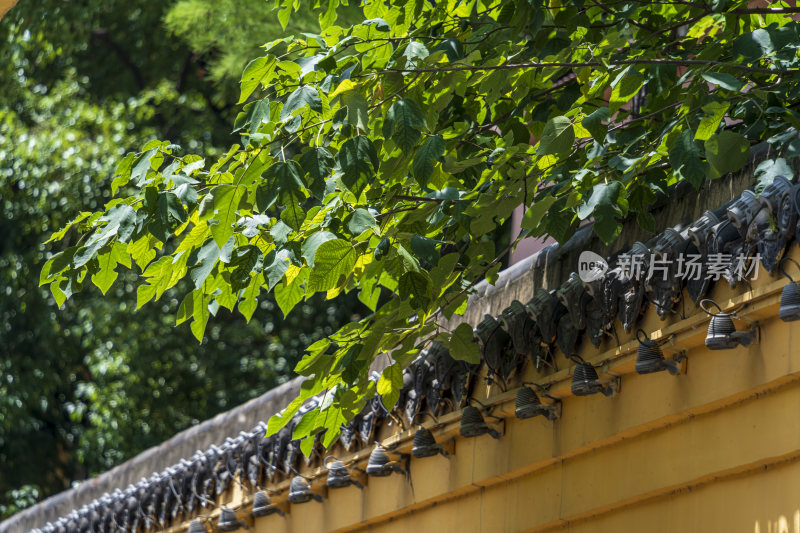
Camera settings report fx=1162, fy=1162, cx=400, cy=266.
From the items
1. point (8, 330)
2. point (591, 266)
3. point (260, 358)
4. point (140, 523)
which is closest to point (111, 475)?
point (140, 523)

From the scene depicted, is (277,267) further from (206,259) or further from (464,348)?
(464,348)

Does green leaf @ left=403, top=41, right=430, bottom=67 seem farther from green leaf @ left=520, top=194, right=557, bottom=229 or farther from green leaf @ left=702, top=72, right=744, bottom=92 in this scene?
green leaf @ left=702, top=72, right=744, bottom=92

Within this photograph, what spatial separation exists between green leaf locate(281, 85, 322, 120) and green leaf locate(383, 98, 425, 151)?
0.73 ft

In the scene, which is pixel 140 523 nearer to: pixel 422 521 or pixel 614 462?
pixel 422 521

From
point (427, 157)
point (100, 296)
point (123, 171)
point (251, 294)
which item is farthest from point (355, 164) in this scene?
point (100, 296)

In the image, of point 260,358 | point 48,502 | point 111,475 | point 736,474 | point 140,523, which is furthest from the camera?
point 260,358

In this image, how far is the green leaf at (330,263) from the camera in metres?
3.53

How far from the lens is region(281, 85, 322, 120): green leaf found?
350 centimetres

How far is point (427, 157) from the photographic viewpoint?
3.61 m

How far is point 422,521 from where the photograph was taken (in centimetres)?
564

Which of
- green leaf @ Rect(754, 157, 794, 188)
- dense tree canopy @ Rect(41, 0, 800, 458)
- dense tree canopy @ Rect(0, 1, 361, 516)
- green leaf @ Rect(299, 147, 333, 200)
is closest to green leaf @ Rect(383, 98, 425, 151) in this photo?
dense tree canopy @ Rect(41, 0, 800, 458)

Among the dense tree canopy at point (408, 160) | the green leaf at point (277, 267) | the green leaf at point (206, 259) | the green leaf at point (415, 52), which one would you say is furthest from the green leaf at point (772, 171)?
the green leaf at point (206, 259)

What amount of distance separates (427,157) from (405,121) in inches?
6.2

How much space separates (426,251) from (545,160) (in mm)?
662
